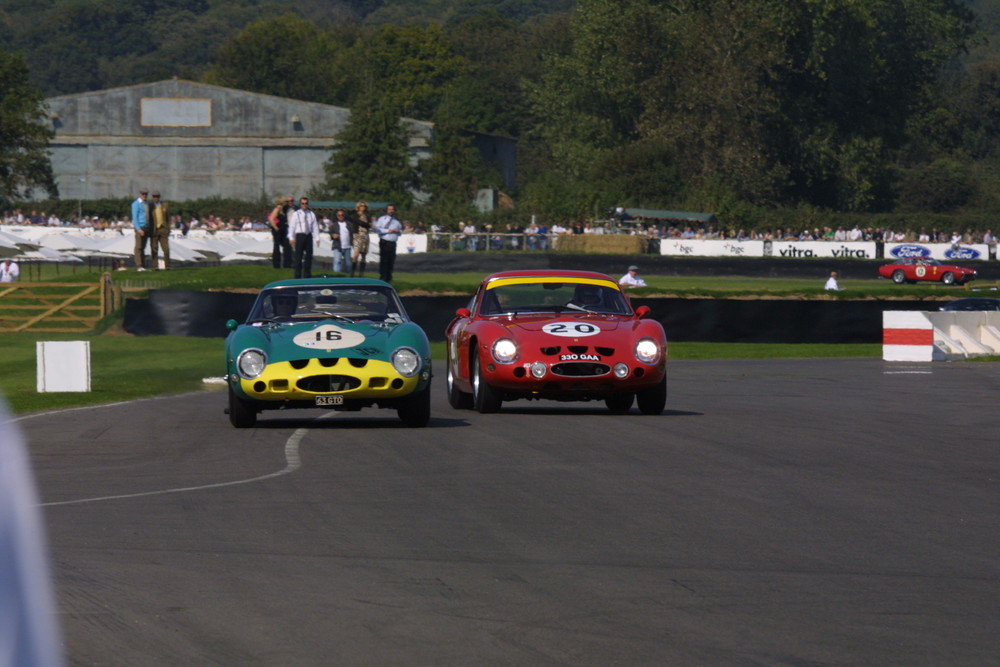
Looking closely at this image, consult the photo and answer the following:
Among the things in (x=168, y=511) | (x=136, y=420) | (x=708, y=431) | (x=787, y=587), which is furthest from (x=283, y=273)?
(x=787, y=587)

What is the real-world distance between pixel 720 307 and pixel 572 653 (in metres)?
26.0

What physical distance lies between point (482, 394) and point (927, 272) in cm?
4537

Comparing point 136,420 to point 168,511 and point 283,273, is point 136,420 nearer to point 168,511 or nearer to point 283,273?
point 168,511

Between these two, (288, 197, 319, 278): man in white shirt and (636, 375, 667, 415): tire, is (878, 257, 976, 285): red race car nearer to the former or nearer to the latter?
(288, 197, 319, 278): man in white shirt

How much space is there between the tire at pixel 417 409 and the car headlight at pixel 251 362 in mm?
1293

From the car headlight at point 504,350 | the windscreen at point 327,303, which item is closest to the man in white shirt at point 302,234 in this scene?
the windscreen at point 327,303

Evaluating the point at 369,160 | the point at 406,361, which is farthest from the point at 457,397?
the point at 369,160

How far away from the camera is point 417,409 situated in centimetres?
1396

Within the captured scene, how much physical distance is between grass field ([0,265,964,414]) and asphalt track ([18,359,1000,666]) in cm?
481

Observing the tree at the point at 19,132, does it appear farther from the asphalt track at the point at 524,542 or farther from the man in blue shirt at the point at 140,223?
the asphalt track at the point at 524,542

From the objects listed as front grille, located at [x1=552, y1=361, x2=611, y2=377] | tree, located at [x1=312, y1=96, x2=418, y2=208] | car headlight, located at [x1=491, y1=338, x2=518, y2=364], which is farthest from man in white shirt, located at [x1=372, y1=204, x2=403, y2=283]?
tree, located at [x1=312, y1=96, x2=418, y2=208]

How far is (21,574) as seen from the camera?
220cm

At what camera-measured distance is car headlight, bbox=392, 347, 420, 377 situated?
44.2 feet

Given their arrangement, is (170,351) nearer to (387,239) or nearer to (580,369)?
(387,239)
